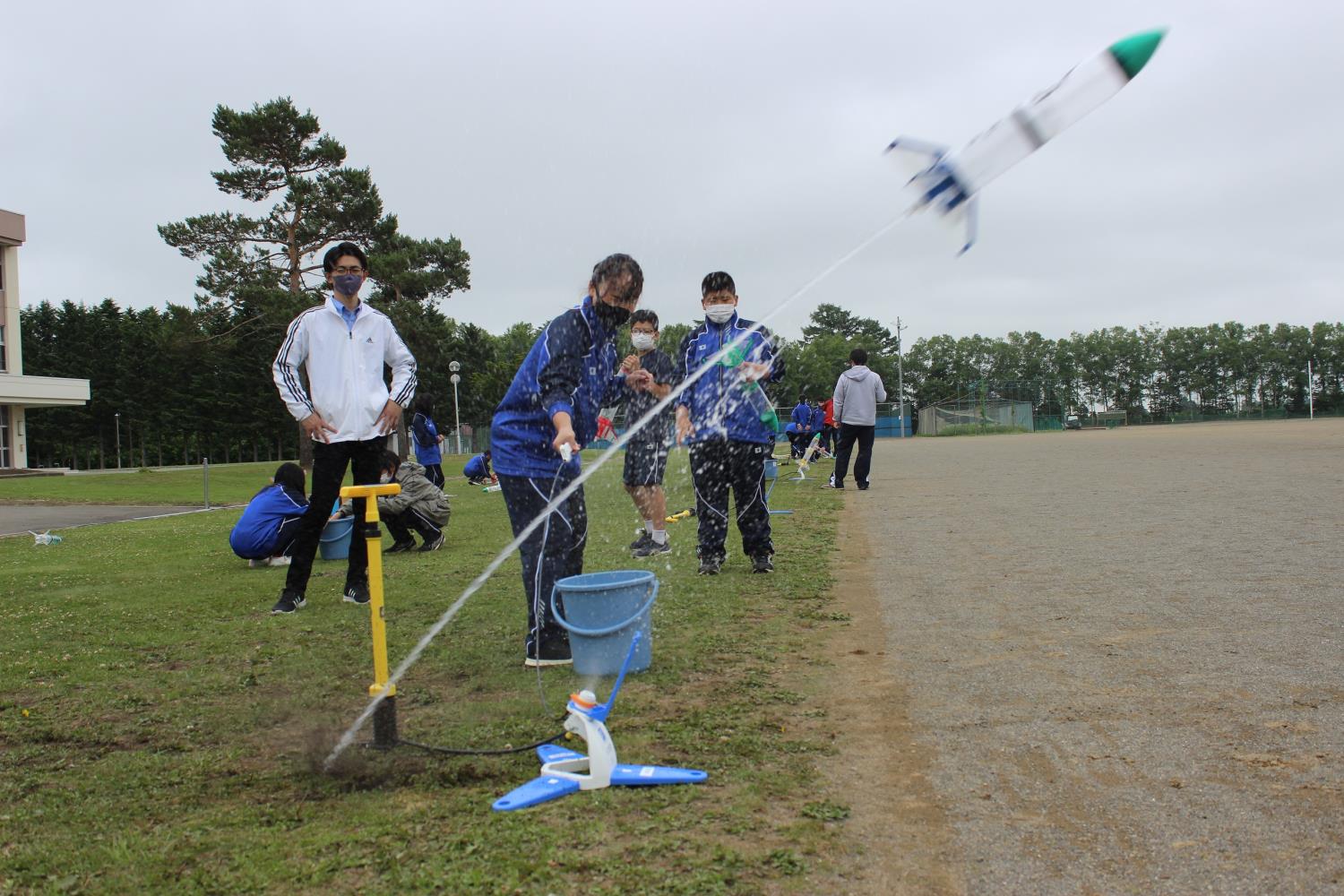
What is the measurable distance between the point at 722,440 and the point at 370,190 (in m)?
29.9

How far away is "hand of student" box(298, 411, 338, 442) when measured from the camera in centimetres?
550

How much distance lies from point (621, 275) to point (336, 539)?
4978mm

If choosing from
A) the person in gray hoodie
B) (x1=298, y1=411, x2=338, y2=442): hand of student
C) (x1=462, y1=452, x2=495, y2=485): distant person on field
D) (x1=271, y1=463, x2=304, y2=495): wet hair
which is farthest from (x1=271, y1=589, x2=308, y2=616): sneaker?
(x1=462, y1=452, x2=495, y2=485): distant person on field

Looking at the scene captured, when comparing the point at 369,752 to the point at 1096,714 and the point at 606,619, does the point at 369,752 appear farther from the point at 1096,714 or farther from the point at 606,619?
the point at 1096,714

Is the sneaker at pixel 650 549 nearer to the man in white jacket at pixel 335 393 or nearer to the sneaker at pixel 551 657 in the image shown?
the man in white jacket at pixel 335 393

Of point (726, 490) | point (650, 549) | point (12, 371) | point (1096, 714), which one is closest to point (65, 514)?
point (650, 549)

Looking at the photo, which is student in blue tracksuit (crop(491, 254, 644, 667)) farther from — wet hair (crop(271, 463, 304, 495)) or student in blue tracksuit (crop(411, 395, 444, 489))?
student in blue tracksuit (crop(411, 395, 444, 489))

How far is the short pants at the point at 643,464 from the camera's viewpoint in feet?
25.4

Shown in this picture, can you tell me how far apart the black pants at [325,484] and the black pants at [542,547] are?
1582 millimetres

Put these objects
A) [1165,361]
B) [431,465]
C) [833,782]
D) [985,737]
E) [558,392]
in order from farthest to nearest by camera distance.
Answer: [1165,361] < [431,465] < [558,392] < [985,737] < [833,782]

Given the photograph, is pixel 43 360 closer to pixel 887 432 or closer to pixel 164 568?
pixel 887 432

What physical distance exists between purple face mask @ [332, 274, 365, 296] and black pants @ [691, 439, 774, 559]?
8.41 ft

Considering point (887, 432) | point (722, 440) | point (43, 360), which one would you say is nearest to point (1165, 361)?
point (887, 432)

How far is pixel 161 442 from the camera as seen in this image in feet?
210
